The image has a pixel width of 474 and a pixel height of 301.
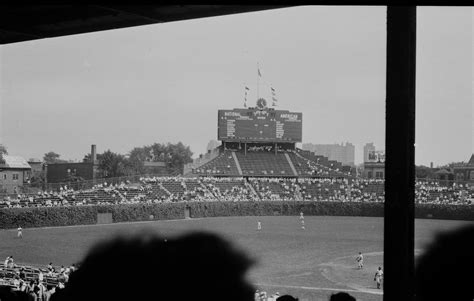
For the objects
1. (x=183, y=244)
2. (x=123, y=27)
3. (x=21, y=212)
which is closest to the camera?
(x=183, y=244)

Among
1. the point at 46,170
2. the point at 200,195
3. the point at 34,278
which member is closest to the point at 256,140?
the point at 200,195

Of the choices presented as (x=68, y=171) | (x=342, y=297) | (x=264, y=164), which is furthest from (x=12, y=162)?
(x=342, y=297)

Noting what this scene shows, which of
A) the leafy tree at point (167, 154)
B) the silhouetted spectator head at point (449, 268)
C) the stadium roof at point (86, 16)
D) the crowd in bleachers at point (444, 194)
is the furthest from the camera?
the leafy tree at point (167, 154)

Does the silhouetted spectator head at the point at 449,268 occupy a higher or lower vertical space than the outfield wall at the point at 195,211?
higher

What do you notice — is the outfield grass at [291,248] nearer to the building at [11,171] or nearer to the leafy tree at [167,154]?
the building at [11,171]

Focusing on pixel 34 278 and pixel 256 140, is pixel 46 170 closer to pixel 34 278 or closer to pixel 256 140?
pixel 256 140

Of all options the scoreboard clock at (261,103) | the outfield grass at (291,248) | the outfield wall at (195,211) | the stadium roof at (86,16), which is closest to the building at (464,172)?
the outfield wall at (195,211)
